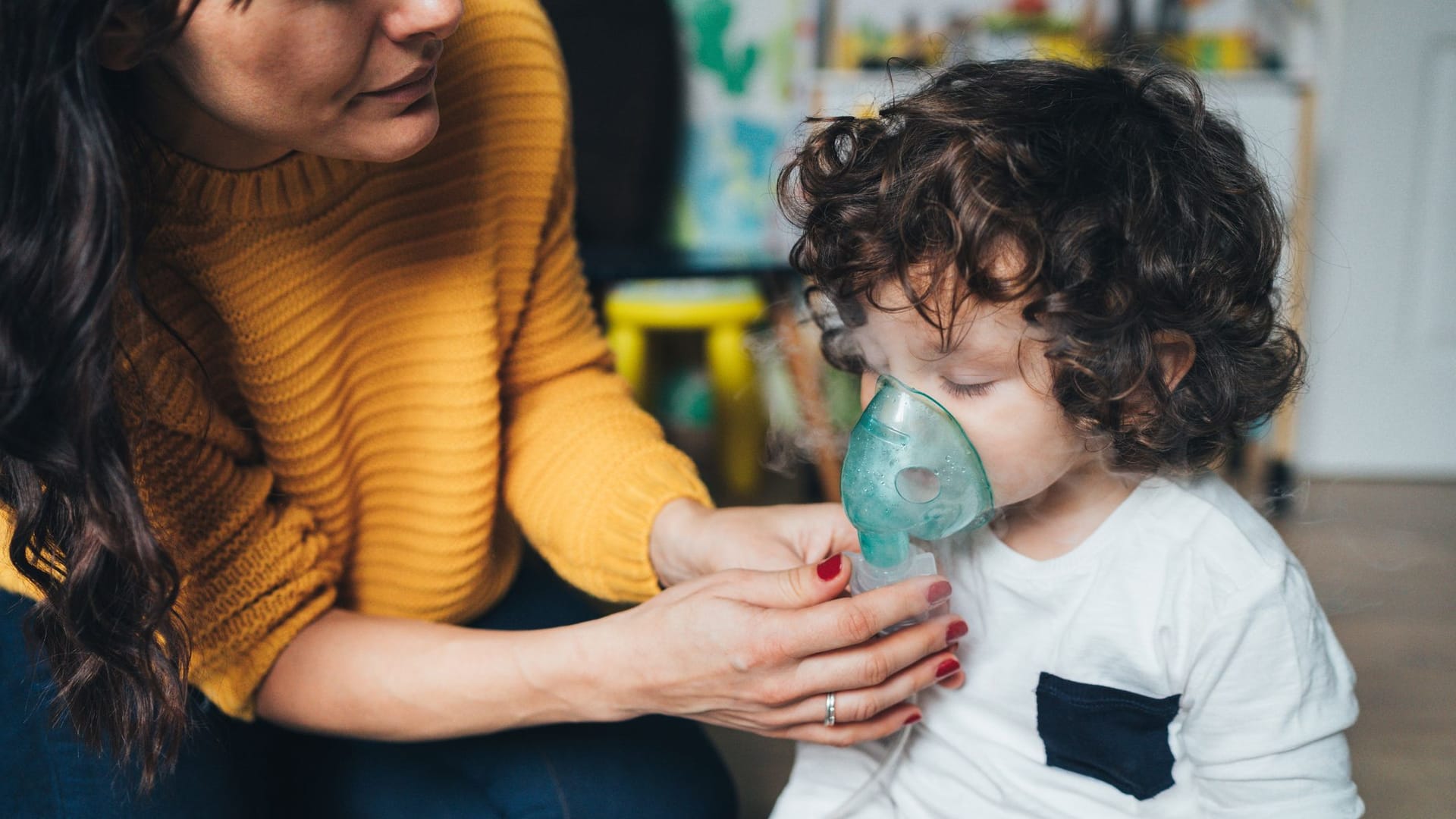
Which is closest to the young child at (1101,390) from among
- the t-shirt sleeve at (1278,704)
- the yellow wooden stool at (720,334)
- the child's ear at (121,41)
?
the t-shirt sleeve at (1278,704)

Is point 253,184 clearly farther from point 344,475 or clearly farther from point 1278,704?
point 1278,704

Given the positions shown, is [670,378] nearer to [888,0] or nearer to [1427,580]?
[888,0]

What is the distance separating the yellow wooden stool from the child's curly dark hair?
6.49ft

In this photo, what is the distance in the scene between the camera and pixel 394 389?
1144 millimetres

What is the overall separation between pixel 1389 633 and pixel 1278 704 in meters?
1.44

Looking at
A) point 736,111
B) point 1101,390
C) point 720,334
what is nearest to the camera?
point 1101,390

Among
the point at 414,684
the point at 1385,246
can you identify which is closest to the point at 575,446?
the point at 414,684

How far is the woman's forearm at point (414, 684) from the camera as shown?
38.5 inches

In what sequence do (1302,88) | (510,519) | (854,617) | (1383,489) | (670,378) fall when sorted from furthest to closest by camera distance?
(670,378), (1383,489), (1302,88), (510,519), (854,617)

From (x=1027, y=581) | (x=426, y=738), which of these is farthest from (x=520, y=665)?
(x=1027, y=581)

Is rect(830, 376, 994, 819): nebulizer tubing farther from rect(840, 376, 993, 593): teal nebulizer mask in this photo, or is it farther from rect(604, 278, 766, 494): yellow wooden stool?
rect(604, 278, 766, 494): yellow wooden stool

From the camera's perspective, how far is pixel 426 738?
1.04m

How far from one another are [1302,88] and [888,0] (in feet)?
4.09

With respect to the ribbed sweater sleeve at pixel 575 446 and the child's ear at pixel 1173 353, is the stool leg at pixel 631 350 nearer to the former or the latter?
the ribbed sweater sleeve at pixel 575 446
